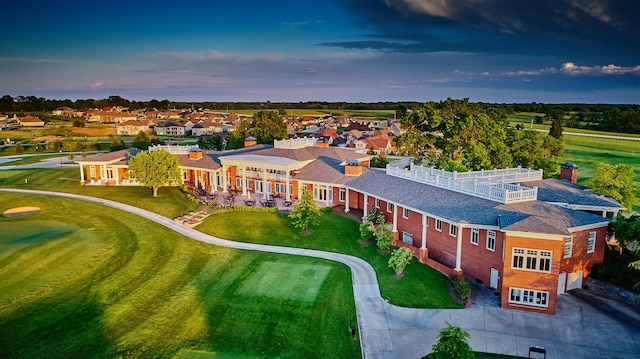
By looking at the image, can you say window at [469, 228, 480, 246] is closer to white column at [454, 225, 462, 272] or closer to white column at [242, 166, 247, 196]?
white column at [454, 225, 462, 272]

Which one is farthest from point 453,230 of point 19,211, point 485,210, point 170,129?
point 170,129

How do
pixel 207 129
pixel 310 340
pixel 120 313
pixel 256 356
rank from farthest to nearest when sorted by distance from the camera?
pixel 207 129 < pixel 120 313 < pixel 310 340 < pixel 256 356

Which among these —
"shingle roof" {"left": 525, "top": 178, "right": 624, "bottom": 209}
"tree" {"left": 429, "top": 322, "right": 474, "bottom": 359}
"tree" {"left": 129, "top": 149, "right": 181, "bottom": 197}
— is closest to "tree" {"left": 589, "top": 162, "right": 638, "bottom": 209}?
"shingle roof" {"left": 525, "top": 178, "right": 624, "bottom": 209}

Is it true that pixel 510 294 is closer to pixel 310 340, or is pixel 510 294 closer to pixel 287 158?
pixel 310 340

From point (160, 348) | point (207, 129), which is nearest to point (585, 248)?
point (160, 348)

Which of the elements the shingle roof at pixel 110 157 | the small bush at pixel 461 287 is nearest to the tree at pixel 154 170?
the shingle roof at pixel 110 157

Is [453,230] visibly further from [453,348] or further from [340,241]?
[453,348]
